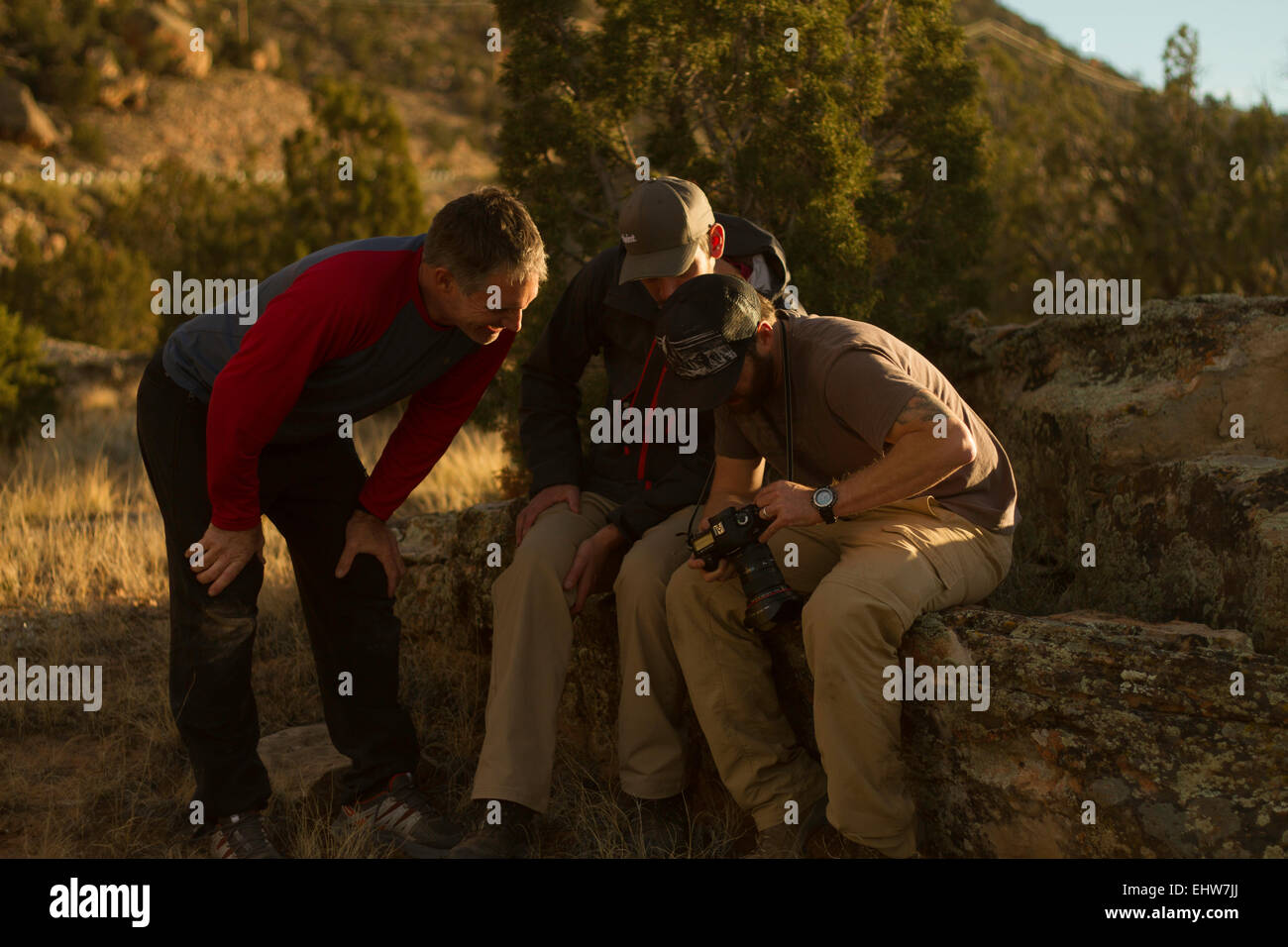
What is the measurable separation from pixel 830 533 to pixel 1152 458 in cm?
150

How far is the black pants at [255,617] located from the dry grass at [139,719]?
11.4 inches

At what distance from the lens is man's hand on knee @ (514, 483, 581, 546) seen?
384cm

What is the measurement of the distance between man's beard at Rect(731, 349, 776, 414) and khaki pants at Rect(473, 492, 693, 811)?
1.67ft

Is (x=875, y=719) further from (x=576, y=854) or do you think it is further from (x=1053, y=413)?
(x=1053, y=413)

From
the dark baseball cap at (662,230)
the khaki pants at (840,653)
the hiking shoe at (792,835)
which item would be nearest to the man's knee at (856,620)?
the khaki pants at (840,653)

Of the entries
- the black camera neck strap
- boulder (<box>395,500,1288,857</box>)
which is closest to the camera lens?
the black camera neck strap

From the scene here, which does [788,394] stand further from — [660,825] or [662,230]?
[660,825]

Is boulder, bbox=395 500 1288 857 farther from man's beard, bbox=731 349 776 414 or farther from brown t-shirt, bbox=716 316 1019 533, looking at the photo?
man's beard, bbox=731 349 776 414

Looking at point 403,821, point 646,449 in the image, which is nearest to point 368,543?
point 403,821

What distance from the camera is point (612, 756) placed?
3.99 m

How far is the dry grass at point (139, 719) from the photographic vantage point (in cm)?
358

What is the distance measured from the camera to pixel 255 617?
343 centimetres

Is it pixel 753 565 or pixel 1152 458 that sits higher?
pixel 1152 458

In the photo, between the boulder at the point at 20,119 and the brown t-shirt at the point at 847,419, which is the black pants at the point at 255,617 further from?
the boulder at the point at 20,119
